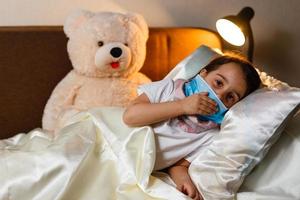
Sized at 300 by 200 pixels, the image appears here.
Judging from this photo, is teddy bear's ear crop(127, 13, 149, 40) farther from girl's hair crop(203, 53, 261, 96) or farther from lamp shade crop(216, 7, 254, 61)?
girl's hair crop(203, 53, 261, 96)

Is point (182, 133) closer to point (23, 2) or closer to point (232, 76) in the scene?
point (232, 76)

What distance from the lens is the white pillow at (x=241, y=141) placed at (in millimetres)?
1008

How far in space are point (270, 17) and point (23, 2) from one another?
112 cm

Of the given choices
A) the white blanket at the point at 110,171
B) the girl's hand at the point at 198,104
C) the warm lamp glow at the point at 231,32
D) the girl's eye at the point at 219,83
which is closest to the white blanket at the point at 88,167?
the white blanket at the point at 110,171

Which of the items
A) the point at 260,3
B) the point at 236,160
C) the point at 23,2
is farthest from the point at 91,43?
the point at 260,3

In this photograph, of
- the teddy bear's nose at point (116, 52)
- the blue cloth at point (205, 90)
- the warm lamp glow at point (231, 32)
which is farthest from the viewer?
the warm lamp glow at point (231, 32)

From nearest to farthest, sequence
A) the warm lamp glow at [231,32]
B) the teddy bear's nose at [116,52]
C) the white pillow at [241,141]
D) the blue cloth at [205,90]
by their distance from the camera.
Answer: the white pillow at [241,141], the blue cloth at [205,90], the teddy bear's nose at [116,52], the warm lamp glow at [231,32]

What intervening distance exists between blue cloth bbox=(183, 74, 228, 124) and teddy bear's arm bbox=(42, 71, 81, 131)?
477 mm

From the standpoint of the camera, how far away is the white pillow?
3.31 ft

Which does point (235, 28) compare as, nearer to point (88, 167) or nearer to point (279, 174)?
point (279, 174)

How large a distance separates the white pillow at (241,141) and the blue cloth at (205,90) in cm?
5

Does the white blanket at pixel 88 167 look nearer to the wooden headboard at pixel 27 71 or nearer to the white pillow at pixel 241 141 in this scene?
the white pillow at pixel 241 141

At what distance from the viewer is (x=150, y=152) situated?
3.59 feet

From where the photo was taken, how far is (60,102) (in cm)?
147
